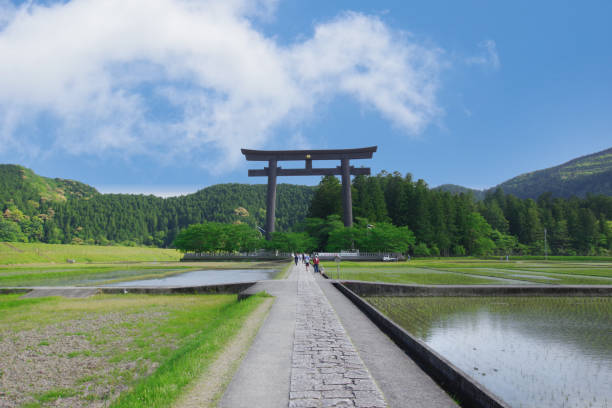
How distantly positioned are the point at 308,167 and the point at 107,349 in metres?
46.2

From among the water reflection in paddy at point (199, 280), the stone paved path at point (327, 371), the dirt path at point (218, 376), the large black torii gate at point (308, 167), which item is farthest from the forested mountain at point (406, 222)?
the dirt path at point (218, 376)

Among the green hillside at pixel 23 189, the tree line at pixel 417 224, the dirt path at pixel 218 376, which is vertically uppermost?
the green hillside at pixel 23 189

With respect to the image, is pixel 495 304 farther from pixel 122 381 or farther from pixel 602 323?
pixel 122 381

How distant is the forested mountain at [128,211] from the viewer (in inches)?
4911

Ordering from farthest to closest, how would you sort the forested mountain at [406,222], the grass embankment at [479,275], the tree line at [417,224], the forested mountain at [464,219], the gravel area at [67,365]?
the forested mountain at [464,219] → the forested mountain at [406,222] → the tree line at [417,224] → the grass embankment at [479,275] → the gravel area at [67,365]

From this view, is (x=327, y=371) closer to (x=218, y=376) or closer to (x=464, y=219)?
(x=218, y=376)

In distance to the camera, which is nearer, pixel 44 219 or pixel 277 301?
pixel 277 301

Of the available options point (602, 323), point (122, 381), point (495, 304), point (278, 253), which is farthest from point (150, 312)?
point (278, 253)

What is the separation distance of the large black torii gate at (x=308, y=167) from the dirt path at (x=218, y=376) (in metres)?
45.3

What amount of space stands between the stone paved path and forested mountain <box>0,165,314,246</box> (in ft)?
408

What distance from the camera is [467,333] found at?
26.6 ft

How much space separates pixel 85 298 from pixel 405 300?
1199cm

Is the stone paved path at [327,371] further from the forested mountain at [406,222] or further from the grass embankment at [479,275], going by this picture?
the forested mountain at [406,222]

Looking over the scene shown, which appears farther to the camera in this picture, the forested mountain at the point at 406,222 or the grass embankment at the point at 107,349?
the forested mountain at the point at 406,222
